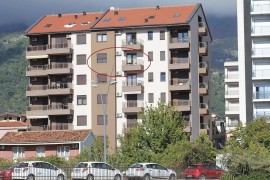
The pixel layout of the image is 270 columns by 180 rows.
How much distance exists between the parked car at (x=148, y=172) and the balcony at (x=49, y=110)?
140 feet

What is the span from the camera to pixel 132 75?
96188mm

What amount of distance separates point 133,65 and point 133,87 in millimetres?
2800

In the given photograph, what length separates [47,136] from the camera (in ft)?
299

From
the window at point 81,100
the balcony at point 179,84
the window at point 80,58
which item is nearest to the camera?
the balcony at point 179,84

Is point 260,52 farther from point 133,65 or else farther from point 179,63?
point 133,65

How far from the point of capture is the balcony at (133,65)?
9503cm

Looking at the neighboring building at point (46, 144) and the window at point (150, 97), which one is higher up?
the window at point (150, 97)

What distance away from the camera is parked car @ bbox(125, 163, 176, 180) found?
5144cm

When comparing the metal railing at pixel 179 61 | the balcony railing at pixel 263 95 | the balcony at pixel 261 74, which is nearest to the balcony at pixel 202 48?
the metal railing at pixel 179 61

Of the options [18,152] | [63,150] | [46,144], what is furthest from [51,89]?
[63,150]

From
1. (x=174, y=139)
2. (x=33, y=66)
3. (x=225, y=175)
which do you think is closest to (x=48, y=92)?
(x=33, y=66)

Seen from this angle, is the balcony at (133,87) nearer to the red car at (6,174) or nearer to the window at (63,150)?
the window at (63,150)

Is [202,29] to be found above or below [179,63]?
above

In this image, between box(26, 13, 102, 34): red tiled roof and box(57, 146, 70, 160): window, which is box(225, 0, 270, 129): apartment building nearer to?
box(57, 146, 70, 160): window
